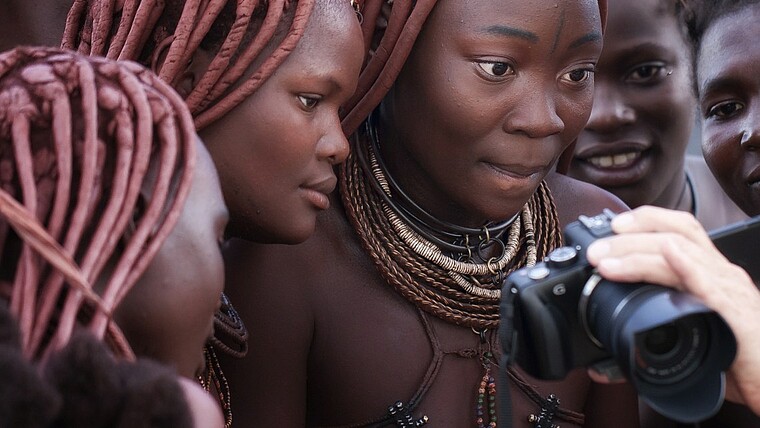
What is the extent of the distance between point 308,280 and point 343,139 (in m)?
0.31

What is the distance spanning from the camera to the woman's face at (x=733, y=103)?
2.08 m

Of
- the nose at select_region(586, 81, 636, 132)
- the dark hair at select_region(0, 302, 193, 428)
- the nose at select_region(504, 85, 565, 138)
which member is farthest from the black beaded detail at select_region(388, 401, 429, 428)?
the nose at select_region(586, 81, 636, 132)

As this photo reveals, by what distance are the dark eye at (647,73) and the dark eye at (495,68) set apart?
36.0 inches

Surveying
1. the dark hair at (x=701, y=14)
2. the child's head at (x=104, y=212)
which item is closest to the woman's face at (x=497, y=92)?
the dark hair at (x=701, y=14)

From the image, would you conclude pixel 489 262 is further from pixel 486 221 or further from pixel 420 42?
pixel 420 42

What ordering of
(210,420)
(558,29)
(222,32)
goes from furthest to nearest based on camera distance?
(558,29) < (222,32) < (210,420)

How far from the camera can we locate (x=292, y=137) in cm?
151

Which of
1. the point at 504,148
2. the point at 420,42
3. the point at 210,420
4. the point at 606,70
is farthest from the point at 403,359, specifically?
the point at 606,70

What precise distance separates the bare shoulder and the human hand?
752 mm

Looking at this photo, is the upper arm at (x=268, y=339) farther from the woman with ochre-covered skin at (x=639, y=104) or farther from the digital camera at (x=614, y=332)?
the woman with ochre-covered skin at (x=639, y=104)

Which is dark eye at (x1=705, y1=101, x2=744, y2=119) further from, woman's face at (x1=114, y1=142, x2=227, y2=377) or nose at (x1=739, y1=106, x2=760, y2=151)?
woman's face at (x1=114, y1=142, x2=227, y2=377)

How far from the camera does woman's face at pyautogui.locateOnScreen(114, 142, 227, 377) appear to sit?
104 cm

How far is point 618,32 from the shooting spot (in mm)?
2502

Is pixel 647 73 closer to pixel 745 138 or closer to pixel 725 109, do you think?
pixel 725 109
